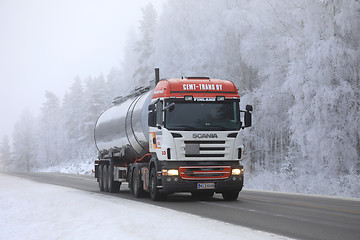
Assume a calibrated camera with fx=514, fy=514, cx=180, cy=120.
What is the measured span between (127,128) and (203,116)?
4970 millimetres

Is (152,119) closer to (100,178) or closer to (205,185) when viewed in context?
(205,185)

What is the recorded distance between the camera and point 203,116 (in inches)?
614

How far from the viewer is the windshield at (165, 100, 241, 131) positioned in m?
15.5

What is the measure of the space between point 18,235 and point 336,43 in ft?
54.7

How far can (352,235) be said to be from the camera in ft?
29.0

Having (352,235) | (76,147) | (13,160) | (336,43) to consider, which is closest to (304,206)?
(352,235)

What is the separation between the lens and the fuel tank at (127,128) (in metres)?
18.0

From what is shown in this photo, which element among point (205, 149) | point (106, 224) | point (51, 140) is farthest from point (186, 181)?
point (51, 140)

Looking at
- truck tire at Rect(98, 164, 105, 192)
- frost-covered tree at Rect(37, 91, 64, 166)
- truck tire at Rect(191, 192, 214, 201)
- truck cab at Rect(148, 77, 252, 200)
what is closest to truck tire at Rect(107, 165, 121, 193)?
truck tire at Rect(98, 164, 105, 192)

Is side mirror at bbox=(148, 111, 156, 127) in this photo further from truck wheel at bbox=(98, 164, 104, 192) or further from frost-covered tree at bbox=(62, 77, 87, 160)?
frost-covered tree at bbox=(62, 77, 87, 160)

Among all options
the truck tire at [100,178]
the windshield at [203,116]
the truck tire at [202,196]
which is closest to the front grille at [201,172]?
the windshield at [203,116]

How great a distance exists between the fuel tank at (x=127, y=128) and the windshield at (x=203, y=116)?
2.14 meters

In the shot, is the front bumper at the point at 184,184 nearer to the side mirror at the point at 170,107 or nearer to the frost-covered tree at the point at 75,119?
the side mirror at the point at 170,107

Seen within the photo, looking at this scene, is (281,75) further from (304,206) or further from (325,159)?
(304,206)
